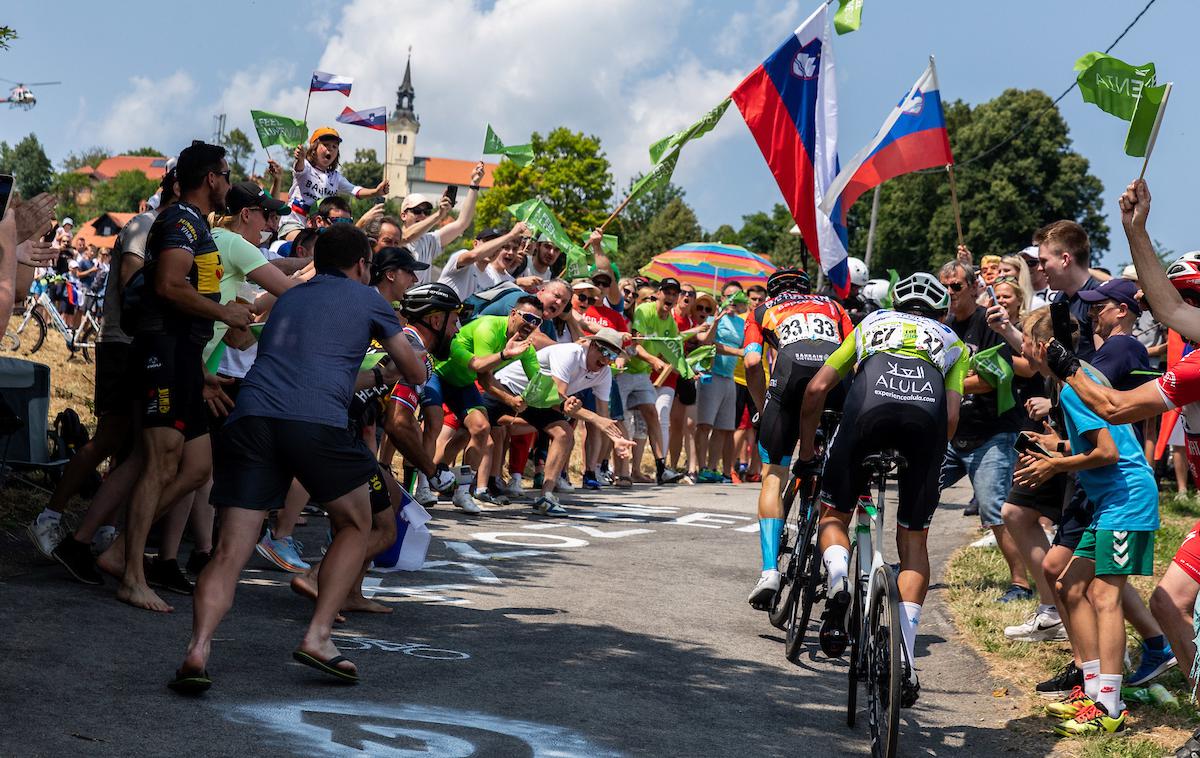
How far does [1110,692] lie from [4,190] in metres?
5.22

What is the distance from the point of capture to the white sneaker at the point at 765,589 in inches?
316

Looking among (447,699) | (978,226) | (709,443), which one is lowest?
(447,699)

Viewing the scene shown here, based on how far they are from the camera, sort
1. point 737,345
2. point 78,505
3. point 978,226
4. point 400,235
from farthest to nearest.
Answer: point 978,226, point 737,345, point 400,235, point 78,505

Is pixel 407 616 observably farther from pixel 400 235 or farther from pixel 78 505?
pixel 400 235

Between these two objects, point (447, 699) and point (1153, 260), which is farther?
point (447, 699)

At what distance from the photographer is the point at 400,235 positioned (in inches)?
451

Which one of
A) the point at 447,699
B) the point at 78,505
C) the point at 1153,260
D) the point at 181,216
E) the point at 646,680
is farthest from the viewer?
the point at 78,505

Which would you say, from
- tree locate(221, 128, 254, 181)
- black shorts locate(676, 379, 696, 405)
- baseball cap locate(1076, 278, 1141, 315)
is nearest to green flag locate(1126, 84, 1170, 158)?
baseball cap locate(1076, 278, 1141, 315)

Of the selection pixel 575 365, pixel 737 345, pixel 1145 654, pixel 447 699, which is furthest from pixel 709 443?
pixel 447 699

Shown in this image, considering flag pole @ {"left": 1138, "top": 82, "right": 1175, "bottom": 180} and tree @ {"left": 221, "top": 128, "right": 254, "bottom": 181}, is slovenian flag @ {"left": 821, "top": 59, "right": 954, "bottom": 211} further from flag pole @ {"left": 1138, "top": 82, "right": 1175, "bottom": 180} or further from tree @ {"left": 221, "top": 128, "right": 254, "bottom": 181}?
tree @ {"left": 221, "top": 128, "right": 254, "bottom": 181}

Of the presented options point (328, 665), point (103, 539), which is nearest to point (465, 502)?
point (103, 539)

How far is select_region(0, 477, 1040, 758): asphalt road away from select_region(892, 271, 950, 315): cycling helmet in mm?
1918

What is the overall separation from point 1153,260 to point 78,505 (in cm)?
758

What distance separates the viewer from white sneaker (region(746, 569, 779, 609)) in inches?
316
